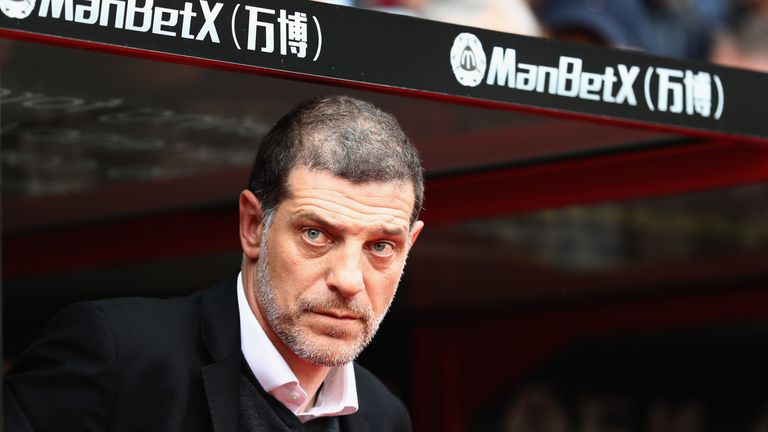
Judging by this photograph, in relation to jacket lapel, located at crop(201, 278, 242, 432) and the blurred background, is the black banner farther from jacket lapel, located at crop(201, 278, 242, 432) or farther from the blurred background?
jacket lapel, located at crop(201, 278, 242, 432)

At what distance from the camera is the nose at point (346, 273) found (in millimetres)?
2387

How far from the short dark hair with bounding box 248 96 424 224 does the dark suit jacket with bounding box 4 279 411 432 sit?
23 centimetres

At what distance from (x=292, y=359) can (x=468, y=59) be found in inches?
22.8

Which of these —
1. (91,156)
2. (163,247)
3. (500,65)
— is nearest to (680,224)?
(163,247)

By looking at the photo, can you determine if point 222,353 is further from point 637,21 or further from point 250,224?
point 637,21

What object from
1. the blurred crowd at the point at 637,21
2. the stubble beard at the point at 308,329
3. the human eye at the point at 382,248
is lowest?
the stubble beard at the point at 308,329


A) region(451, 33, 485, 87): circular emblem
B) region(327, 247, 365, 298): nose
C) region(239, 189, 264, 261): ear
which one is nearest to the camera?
region(327, 247, 365, 298): nose

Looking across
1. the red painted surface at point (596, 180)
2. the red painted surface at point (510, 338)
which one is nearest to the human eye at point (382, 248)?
the red painted surface at point (596, 180)

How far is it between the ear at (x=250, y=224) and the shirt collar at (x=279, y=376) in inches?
4.2

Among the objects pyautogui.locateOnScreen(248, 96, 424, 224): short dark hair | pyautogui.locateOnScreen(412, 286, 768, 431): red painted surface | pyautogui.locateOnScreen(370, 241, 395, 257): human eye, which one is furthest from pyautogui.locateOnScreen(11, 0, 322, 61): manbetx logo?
pyautogui.locateOnScreen(412, 286, 768, 431): red painted surface

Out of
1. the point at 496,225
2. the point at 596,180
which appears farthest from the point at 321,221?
the point at 496,225

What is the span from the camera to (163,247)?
14.6 feet

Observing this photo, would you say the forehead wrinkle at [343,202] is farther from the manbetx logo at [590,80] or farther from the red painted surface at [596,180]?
the red painted surface at [596,180]

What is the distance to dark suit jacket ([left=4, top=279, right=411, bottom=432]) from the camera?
2.31m
